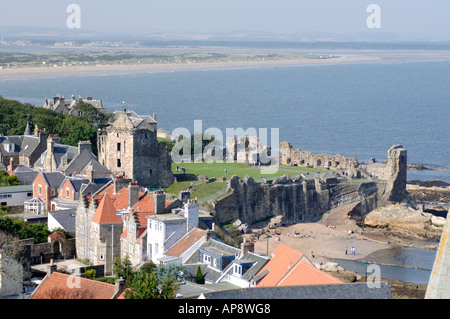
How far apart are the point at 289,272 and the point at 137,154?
26.3 m

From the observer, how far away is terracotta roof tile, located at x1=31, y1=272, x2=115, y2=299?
1053 inches

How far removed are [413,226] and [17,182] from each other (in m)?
28.0

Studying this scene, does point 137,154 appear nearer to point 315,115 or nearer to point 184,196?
point 184,196

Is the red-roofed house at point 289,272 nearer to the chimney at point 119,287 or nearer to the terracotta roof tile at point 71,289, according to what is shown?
the chimney at point 119,287

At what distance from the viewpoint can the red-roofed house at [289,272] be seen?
28017mm

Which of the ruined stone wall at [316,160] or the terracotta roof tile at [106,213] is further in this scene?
the ruined stone wall at [316,160]

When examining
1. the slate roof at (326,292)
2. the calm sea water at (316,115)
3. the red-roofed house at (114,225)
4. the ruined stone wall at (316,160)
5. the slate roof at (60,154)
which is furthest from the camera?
the calm sea water at (316,115)

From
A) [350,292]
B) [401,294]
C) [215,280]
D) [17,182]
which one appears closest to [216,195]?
[17,182]

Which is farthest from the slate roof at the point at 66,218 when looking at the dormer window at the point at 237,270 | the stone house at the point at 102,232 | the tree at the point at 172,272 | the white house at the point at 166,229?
the dormer window at the point at 237,270

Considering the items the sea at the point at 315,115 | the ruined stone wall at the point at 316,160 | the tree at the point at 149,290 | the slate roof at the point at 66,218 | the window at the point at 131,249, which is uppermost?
the tree at the point at 149,290

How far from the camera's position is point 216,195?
5556 cm

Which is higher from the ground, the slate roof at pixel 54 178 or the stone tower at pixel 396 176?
the slate roof at pixel 54 178

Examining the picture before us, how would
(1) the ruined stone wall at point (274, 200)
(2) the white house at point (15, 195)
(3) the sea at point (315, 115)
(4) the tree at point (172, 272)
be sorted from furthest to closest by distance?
(3) the sea at point (315, 115), (1) the ruined stone wall at point (274, 200), (2) the white house at point (15, 195), (4) the tree at point (172, 272)

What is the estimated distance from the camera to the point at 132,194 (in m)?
41.0
